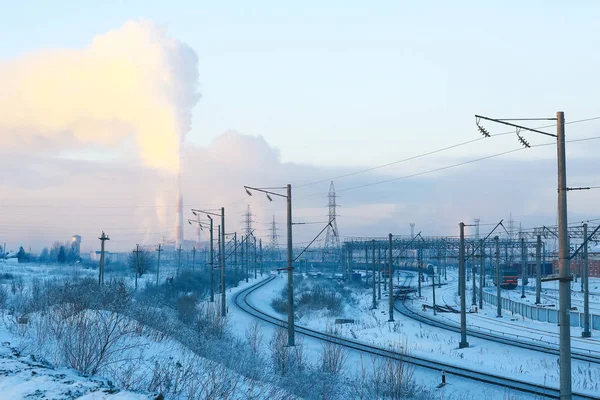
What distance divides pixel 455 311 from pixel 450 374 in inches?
1445

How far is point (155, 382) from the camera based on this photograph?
43.8 ft

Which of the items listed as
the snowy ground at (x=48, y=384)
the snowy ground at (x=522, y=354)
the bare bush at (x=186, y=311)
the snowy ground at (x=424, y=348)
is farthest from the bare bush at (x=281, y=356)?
the snowy ground at (x=48, y=384)

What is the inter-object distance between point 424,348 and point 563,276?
20.3 meters

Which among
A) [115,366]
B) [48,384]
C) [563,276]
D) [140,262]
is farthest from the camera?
[140,262]

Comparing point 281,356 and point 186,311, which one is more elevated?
point 186,311

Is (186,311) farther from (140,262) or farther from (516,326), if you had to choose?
(140,262)

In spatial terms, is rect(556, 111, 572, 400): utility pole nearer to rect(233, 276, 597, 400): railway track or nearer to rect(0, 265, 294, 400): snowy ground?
rect(233, 276, 597, 400): railway track

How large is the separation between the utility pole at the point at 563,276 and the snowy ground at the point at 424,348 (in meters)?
4.96

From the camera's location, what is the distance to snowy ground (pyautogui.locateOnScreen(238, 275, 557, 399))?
845 inches

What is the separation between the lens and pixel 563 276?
13.9 metres

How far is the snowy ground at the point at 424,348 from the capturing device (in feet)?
70.4

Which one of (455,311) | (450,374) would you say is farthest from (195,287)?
(450,374)

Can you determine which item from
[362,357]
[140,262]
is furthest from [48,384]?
[140,262]

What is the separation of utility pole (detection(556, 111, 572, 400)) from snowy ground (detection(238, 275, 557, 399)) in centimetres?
496
